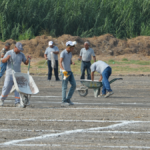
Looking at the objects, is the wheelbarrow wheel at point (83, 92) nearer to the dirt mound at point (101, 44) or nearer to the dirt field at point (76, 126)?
the dirt field at point (76, 126)

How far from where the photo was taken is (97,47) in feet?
134

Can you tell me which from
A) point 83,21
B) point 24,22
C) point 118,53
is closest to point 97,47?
point 118,53

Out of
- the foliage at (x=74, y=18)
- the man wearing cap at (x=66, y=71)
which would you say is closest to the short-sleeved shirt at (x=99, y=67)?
the man wearing cap at (x=66, y=71)

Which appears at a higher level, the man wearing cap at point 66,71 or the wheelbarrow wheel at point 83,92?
the man wearing cap at point 66,71

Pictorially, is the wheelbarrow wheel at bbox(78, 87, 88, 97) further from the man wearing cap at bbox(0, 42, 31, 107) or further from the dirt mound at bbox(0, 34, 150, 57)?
the dirt mound at bbox(0, 34, 150, 57)

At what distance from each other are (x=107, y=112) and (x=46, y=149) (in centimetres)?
Result: 443

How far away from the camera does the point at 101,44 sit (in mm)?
41344

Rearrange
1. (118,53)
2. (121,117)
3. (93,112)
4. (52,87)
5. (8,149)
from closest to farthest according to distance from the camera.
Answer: (8,149) < (121,117) < (93,112) < (52,87) < (118,53)

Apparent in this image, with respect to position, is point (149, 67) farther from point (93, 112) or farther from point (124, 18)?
point (93, 112)

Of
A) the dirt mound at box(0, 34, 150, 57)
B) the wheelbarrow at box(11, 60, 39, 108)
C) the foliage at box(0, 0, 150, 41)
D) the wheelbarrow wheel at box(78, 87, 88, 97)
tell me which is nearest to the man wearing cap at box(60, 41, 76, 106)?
the wheelbarrow at box(11, 60, 39, 108)

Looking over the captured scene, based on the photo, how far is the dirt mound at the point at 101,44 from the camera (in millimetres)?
39031

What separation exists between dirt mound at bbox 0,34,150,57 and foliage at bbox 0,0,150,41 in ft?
7.75

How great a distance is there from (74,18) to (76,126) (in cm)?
3670

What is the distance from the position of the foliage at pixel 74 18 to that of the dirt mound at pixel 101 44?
236 centimetres
